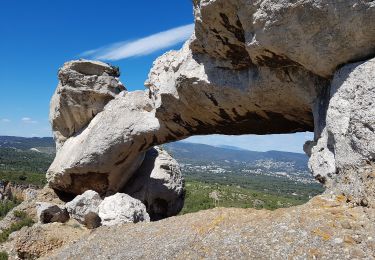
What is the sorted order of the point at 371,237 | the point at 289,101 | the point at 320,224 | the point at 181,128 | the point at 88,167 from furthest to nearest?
1. the point at 88,167
2. the point at 181,128
3. the point at 289,101
4. the point at 320,224
5. the point at 371,237

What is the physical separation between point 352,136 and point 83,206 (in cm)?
1704

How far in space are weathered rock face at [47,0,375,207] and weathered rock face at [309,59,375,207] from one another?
5.0 inches

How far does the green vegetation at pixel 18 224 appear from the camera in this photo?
26.4m

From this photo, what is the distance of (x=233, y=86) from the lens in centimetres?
2030

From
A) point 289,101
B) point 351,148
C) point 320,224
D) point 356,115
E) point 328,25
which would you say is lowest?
point 320,224

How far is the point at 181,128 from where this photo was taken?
2634 cm

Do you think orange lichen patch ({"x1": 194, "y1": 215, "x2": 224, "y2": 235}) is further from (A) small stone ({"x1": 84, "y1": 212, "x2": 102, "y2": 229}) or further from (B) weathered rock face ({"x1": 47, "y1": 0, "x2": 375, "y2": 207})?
(A) small stone ({"x1": 84, "y1": 212, "x2": 102, "y2": 229})

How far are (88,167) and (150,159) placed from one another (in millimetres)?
6728

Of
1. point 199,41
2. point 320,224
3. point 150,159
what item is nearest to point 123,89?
point 150,159

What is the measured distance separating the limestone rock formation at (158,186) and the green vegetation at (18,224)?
732cm

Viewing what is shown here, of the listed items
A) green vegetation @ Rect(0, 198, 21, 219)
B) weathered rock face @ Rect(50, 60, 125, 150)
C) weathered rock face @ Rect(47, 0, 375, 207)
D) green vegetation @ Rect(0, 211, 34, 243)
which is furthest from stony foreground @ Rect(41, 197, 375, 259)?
green vegetation @ Rect(0, 198, 21, 219)

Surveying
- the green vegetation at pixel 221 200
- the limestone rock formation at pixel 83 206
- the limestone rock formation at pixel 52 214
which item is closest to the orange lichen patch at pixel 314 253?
the limestone rock formation at pixel 83 206

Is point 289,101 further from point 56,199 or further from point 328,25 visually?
point 56,199

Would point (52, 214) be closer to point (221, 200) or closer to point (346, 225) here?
point (346, 225)
